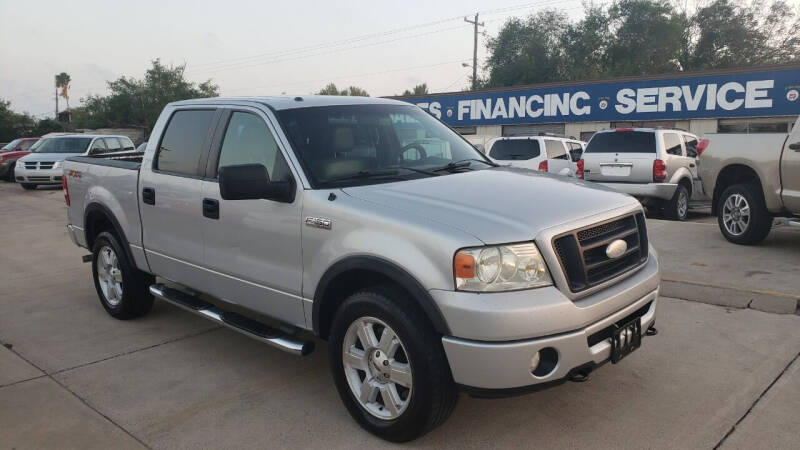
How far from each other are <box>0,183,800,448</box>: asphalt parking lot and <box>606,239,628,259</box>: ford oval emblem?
92 centimetres

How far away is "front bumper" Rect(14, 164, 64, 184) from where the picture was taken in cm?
1823

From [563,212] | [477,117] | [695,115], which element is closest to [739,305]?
[563,212]

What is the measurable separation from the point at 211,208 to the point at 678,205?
950 centimetres

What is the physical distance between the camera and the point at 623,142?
1139 cm

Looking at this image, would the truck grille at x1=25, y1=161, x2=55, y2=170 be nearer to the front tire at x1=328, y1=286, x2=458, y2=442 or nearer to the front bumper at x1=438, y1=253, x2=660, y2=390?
the front tire at x1=328, y1=286, x2=458, y2=442

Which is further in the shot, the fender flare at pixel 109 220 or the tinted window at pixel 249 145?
the fender flare at pixel 109 220

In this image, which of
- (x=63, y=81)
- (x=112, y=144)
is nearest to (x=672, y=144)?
(x=112, y=144)

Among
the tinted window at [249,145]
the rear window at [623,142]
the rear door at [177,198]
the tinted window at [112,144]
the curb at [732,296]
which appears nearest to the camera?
the tinted window at [249,145]

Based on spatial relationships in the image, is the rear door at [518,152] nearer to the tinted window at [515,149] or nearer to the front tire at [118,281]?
the tinted window at [515,149]

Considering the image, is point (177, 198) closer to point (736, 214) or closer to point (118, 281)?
point (118, 281)

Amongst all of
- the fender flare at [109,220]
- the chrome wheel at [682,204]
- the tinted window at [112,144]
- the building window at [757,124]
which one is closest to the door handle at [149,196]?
the fender flare at [109,220]

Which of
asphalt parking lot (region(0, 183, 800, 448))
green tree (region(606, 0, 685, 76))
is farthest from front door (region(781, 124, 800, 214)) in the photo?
green tree (region(606, 0, 685, 76))

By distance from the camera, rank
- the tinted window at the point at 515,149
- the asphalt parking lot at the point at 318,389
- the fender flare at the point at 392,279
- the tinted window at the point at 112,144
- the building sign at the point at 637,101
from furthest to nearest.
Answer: the building sign at the point at 637,101
the tinted window at the point at 112,144
the tinted window at the point at 515,149
the asphalt parking lot at the point at 318,389
the fender flare at the point at 392,279

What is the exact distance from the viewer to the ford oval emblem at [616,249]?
3.22 metres
